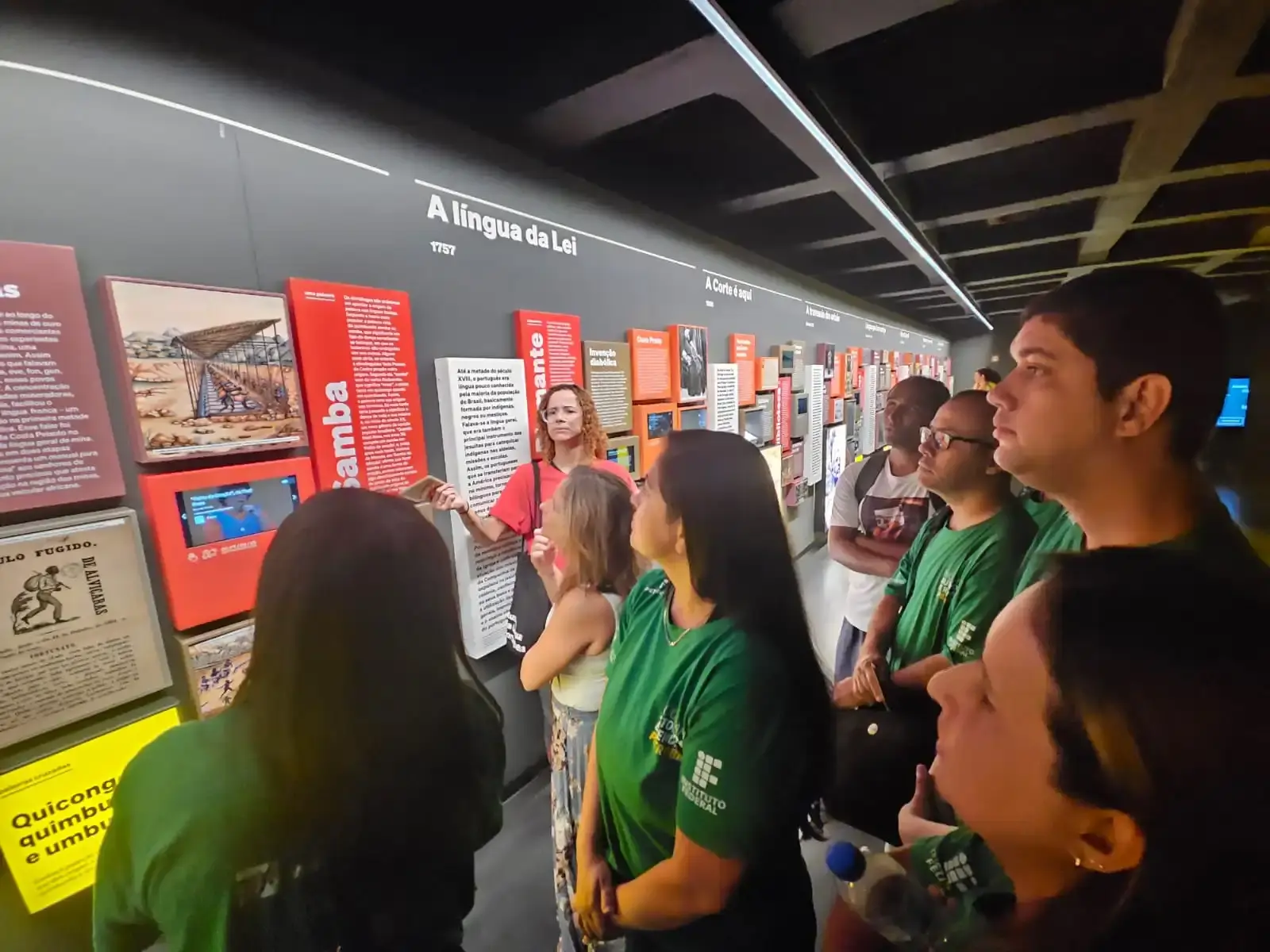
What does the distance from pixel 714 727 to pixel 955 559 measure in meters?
0.89

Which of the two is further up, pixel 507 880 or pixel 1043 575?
pixel 1043 575

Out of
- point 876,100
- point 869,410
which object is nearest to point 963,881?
point 876,100

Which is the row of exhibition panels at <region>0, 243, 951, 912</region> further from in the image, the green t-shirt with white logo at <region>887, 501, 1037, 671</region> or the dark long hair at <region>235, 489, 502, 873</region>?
the green t-shirt with white logo at <region>887, 501, 1037, 671</region>

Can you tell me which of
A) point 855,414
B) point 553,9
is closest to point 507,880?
point 553,9

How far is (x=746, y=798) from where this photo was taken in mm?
706

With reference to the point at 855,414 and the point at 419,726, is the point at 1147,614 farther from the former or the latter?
the point at 855,414

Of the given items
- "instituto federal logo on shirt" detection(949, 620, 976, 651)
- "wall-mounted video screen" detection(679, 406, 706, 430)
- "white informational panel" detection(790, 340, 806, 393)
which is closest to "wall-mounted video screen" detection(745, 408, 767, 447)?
"wall-mounted video screen" detection(679, 406, 706, 430)

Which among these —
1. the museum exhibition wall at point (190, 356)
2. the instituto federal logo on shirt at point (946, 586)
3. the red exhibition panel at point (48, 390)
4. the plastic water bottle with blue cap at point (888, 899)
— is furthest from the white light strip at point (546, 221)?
the plastic water bottle with blue cap at point (888, 899)

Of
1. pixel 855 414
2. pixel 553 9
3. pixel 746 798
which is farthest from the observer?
pixel 855 414

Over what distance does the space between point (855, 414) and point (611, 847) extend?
5.24 metres

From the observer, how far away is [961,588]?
1201 millimetres

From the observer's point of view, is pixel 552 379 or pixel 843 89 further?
pixel 552 379

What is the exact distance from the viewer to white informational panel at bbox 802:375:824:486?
13.2ft

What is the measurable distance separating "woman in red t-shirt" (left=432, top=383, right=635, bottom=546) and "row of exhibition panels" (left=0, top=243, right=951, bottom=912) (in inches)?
12.6
